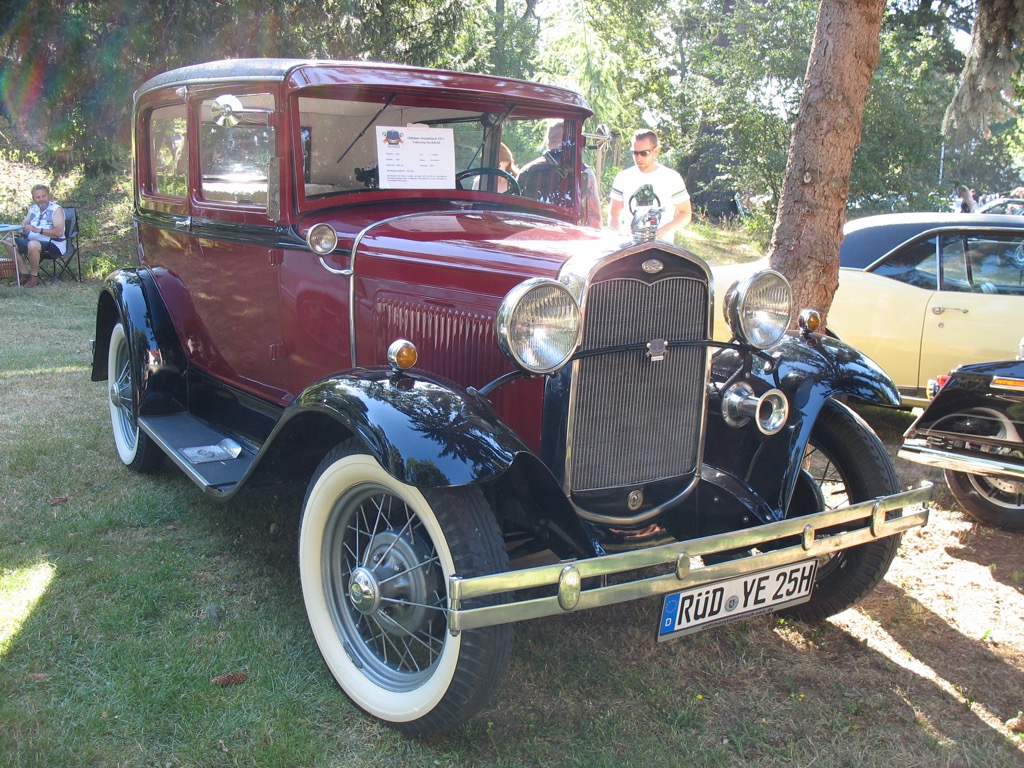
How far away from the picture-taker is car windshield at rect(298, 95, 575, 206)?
326 cm

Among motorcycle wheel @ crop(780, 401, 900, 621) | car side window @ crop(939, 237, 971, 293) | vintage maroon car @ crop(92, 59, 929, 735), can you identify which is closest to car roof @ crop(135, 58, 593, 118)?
vintage maroon car @ crop(92, 59, 929, 735)

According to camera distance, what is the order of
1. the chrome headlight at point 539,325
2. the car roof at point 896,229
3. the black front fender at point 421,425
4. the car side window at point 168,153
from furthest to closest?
1. the car roof at point 896,229
2. the car side window at point 168,153
3. the chrome headlight at point 539,325
4. the black front fender at point 421,425

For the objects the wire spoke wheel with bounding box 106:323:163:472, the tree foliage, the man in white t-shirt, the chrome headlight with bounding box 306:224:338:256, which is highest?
the tree foliage

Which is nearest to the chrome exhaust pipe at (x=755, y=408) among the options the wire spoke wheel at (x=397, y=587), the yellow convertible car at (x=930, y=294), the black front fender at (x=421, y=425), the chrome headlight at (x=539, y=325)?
the chrome headlight at (x=539, y=325)

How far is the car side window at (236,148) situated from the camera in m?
3.14

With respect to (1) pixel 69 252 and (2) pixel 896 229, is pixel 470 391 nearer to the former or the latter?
(2) pixel 896 229

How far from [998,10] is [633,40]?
19.4 metres

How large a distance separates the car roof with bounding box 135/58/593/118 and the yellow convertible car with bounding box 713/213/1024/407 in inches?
82.9

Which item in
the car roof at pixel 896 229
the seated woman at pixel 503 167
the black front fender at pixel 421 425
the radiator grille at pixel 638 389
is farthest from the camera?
the car roof at pixel 896 229

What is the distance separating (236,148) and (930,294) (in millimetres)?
4236

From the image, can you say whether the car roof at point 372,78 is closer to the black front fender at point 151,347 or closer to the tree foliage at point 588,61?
the black front fender at point 151,347

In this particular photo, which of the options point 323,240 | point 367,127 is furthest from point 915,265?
point 323,240

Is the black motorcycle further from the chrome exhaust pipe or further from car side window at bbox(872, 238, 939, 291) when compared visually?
car side window at bbox(872, 238, 939, 291)

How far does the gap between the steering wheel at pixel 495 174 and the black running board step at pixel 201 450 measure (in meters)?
1.43
